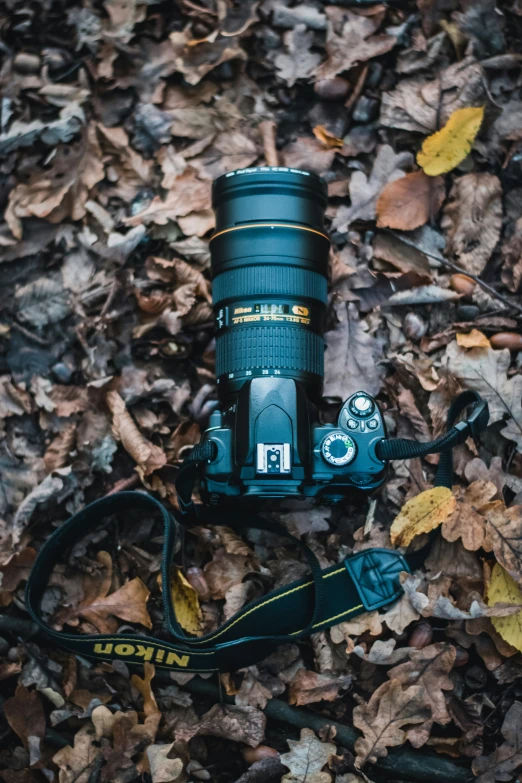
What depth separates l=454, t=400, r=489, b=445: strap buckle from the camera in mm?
2646

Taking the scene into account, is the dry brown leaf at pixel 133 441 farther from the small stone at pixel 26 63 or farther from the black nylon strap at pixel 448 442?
the small stone at pixel 26 63

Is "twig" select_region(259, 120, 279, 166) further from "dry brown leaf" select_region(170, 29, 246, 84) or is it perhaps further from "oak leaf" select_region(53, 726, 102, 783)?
"oak leaf" select_region(53, 726, 102, 783)

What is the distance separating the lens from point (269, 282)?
2713mm

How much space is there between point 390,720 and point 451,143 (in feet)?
7.15

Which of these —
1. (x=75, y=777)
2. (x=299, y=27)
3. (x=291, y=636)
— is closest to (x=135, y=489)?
(x=291, y=636)

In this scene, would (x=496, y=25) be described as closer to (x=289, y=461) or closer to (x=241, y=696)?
(x=289, y=461)

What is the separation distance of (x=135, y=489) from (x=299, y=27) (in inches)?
82.8

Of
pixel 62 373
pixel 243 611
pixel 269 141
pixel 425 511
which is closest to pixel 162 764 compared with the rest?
pixel 243 611

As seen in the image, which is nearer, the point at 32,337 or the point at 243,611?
the point at 243,611

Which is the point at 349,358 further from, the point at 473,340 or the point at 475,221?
the point at 475,221

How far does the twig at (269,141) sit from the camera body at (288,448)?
46.3 inches

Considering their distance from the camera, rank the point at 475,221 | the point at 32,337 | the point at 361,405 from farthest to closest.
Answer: the point at 32,337 → the point at 475,221 → the point at 361,405

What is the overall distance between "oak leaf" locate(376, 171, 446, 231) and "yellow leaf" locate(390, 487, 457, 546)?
109 centimetres

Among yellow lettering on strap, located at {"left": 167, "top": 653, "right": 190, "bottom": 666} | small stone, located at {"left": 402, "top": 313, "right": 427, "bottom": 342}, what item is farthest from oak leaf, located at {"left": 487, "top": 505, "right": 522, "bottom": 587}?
yellow lettering on strap, located at {"left": 167, "top": 653, "right": 190, "bottom": 666}
